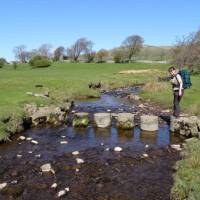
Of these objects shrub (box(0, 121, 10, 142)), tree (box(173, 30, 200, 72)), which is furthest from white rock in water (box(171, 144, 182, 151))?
tree (box(173, 30, 200, 72))

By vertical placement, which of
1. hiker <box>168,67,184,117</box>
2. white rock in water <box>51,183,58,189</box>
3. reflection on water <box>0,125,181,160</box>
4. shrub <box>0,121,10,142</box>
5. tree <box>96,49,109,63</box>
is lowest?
tree <box>96,49,109,63</box>

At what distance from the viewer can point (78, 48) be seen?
518ft

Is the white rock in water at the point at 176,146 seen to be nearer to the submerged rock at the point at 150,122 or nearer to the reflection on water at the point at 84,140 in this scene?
the reflection on water at the point at 84,140

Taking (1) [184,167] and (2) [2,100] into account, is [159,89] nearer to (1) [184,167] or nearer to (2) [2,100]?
(2) [2,100]

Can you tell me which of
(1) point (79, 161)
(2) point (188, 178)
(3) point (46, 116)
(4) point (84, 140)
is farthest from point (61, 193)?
(3) point (46, 116)

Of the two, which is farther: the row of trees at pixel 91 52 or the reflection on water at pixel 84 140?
the row of trees at pixel 91 52

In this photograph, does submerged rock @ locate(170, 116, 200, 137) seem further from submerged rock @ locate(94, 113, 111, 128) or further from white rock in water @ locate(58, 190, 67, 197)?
white rock in water @ locate(58, 190, 67, 197)

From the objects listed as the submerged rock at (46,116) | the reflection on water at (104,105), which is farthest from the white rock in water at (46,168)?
the reflection on water at (104,105)

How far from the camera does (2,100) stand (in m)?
27.8

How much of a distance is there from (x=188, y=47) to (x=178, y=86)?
51.2 metres

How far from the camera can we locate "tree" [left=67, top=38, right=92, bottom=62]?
509ft

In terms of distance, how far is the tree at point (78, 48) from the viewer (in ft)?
509

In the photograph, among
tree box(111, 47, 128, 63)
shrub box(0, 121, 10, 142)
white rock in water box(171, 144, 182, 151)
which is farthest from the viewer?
tree box(111, 47, 128, 63)

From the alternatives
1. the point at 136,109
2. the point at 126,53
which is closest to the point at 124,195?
the point at 136,109
